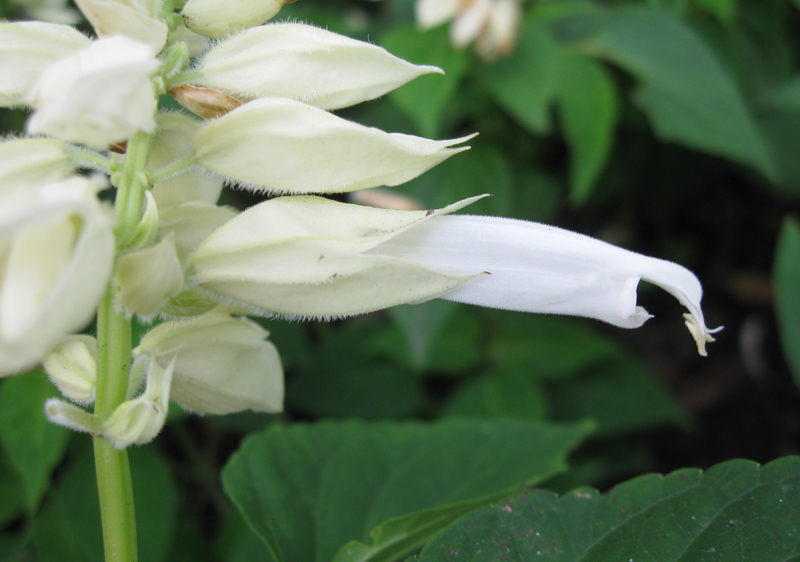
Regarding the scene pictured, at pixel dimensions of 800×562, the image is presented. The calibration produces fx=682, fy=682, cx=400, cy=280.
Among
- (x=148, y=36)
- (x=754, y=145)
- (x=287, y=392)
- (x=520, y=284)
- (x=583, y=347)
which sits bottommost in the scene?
(x=287, y=392)

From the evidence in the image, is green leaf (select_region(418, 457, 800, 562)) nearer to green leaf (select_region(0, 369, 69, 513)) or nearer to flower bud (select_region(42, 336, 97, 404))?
flower bud (select_region(42, 336, 97, 404))

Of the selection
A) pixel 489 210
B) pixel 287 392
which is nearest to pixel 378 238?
pixel 489 210

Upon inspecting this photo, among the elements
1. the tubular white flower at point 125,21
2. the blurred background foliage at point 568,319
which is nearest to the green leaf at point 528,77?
the blurred background foliage at point 568,319

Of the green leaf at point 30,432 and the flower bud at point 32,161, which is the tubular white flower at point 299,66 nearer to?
the flower bud at point 32,161

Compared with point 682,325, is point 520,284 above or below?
above

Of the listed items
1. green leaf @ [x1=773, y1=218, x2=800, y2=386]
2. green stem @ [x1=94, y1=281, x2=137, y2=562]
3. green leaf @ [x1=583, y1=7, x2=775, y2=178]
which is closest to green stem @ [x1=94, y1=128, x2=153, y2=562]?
green stem @ [x1=94, y1=281, x2=137, y2=562]

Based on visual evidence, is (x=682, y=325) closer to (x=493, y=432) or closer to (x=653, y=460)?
(x=653, y=460)

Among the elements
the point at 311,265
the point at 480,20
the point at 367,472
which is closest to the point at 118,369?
the point at 311,265
